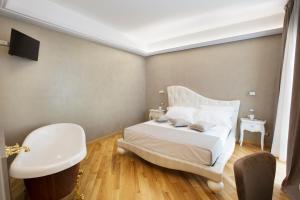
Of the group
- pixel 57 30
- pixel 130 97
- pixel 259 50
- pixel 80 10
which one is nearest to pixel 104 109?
pixel 130 97

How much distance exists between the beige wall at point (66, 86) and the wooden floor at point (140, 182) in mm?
1124

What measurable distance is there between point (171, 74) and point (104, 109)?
217cm

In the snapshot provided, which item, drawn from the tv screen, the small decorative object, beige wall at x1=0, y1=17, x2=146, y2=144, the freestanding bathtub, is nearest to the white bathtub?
the freestanding bathtub

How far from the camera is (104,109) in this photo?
3930mm

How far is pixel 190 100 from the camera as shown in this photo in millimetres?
4148

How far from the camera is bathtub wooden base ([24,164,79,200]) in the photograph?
153 cm

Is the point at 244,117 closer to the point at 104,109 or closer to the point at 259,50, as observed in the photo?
the point at 259,50

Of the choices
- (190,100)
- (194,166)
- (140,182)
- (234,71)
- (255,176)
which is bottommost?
(140,182)

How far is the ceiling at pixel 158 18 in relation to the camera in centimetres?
266

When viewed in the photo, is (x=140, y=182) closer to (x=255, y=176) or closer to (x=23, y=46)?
(x=255, y=176)

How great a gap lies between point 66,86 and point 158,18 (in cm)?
240

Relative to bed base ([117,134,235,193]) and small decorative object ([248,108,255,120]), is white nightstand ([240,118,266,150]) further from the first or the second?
bed base ([117,134,235,193])

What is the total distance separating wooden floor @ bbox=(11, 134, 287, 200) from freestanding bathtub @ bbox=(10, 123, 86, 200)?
443 mm

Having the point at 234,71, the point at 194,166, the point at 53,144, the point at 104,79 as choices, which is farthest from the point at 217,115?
the point at 53,144
